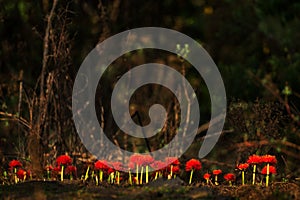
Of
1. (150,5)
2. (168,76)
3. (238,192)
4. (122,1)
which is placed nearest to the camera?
(238,192)

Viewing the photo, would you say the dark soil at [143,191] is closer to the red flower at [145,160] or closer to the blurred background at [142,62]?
the red flower at [145,160]

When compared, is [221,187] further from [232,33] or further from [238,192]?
[232,33]

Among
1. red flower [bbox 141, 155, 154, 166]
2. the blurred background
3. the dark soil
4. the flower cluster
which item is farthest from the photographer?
the blurred background

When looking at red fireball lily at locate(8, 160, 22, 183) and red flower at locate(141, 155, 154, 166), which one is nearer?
red flower at locate(141, 155, 154, 166)

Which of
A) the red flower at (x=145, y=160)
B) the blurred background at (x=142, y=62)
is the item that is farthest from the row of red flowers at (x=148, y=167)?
the blurred background at (x=142, y=62)

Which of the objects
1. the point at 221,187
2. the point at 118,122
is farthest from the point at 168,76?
the point at 221,187

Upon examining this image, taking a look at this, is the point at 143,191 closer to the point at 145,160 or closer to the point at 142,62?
the point at 145,160

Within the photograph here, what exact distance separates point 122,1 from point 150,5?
938mm

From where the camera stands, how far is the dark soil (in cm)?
512

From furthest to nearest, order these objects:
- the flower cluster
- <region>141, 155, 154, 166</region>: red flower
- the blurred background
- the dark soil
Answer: the blurred background, the flower cluster, <region>141, 155, 154, 166</region>: red flower, the dark soil

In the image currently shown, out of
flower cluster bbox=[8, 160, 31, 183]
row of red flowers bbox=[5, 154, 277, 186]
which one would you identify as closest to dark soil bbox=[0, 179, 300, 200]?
row of red flowers bbox=[5, 154, 277, 186]

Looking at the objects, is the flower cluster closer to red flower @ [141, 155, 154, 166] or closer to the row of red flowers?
the row of red flowers

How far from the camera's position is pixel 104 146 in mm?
8172

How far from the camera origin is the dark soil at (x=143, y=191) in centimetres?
512
